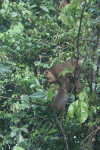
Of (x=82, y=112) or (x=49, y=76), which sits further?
(x=49, y=76)

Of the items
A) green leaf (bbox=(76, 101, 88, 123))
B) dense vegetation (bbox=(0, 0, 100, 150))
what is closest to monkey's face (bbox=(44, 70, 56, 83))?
dense vegetation (bbox=(0, 0, 100, 150))

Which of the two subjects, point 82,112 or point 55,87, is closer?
point 82,112

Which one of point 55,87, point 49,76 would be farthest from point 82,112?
point 49,76

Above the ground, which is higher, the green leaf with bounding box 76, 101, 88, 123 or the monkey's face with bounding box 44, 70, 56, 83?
the green leaf with bounding box 76, 101, 88, 123

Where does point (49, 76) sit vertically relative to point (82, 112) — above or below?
below

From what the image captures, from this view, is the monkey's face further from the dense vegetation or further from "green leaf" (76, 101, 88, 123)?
"green leaf" (76, 101, 88, 123)

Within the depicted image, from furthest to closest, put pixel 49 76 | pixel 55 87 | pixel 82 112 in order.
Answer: pixel 49 76 < pixel 55 87 < pixel 82 112

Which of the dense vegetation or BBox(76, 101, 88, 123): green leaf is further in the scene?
the dense vegetation

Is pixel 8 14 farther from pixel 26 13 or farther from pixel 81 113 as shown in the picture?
pixel 81 113

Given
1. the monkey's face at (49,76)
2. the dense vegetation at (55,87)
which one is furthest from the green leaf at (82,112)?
the monkey's face at (49,76)

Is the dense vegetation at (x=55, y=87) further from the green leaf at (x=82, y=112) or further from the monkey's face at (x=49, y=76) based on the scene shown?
the monkey's face at (x=49, y=76)

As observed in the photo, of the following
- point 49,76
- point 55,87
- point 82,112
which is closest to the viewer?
point 82,112

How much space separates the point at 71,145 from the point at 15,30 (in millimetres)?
2047

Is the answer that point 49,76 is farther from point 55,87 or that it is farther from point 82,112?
point 82,112
